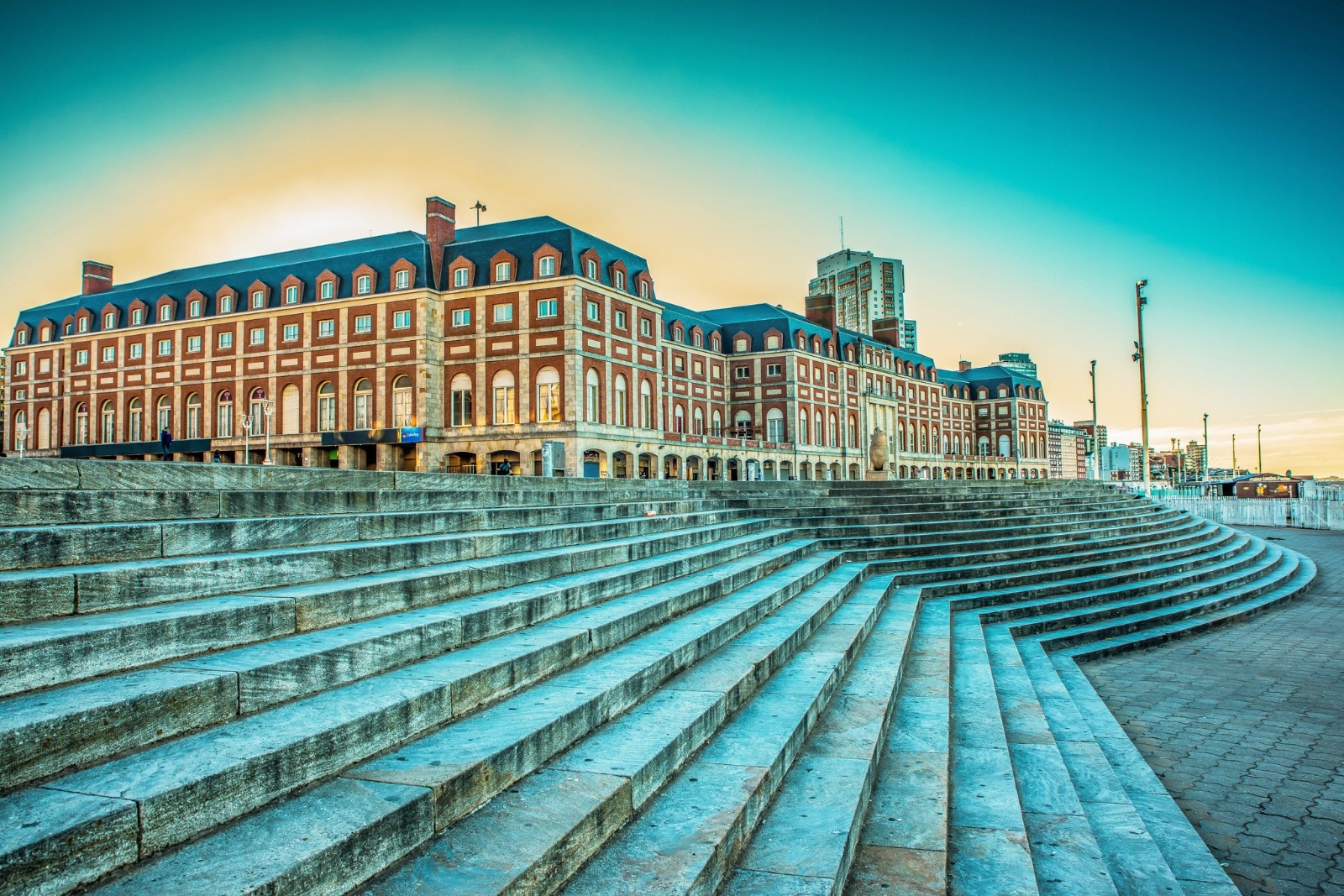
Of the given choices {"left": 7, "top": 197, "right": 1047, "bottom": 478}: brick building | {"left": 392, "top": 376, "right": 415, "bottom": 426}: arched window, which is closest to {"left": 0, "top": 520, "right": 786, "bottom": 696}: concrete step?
{"left": 7, "top": 197, "right": 1047, "bottom": 478}: brick building

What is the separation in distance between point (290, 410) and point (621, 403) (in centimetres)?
1794

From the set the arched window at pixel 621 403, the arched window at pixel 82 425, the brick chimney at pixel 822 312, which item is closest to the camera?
the arched window at pixel 621 403

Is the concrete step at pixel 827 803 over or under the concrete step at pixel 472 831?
under

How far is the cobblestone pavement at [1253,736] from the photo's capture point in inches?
203

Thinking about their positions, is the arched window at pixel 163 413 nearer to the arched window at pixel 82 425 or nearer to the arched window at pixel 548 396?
the arched window at pixel 82 425

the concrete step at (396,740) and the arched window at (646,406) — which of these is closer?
the concrete step at (396,740)

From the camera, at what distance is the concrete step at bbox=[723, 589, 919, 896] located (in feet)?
11.0

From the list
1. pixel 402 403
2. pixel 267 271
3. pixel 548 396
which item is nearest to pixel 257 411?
pixel 267 271

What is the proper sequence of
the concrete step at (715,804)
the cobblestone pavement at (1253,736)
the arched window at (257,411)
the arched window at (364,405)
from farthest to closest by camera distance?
the arched window at (257,411), the arched window at (364,405), the cobblestone pavement at (1253,736), the concrete step at (715,804)

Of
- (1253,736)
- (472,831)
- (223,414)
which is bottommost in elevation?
(1253,736)

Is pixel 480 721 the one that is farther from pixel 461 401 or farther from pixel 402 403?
pixel 402 403

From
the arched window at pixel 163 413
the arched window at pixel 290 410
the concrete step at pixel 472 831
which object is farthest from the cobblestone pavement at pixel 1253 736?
the arched window at pixel 163 413

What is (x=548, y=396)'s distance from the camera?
123ft

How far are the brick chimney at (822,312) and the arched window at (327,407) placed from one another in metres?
39.1
